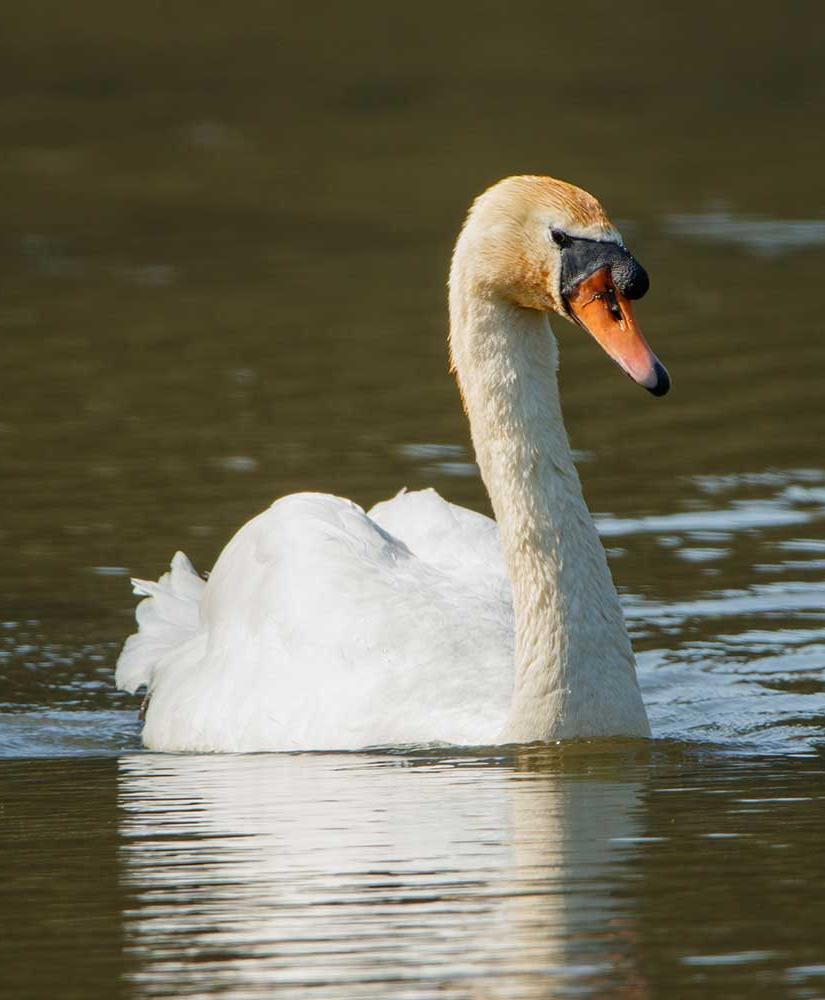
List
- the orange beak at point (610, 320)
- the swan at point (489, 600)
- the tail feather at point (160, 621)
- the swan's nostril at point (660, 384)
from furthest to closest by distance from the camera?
→ the tail feather at point (160, 621)
the swan at point (489, 600)
the orange beak at point (610, 320)
the swan's nostril at point (660, 384)

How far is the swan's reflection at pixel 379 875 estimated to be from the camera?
6.04 meters

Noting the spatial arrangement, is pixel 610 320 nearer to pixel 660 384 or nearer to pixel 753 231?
pixel 660 384

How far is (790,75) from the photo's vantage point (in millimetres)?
32438

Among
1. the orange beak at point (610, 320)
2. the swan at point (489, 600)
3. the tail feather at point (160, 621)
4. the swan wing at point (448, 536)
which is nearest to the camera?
the orange beak at point (610, 320)

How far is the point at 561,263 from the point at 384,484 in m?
5.11

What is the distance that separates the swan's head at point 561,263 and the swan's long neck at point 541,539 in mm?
146

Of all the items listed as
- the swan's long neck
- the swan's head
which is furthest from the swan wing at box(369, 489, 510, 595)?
the swan's head

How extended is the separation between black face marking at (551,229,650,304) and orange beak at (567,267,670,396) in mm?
19

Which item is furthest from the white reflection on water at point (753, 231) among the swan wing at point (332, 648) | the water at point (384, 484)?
the swan wing at point (332, 648)

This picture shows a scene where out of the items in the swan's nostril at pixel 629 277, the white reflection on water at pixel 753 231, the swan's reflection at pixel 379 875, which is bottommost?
the swan's reflection at pixel 379 875

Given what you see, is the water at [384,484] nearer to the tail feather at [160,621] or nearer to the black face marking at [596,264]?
the tail feather at [160,621]

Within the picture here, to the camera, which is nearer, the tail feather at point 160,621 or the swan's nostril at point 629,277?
the swan's nostril at point 629,277

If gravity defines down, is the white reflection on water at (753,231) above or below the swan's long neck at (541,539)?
above

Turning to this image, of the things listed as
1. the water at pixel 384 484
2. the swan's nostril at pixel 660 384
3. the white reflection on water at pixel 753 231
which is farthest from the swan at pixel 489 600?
the white reflection on water at pixel 753 231
